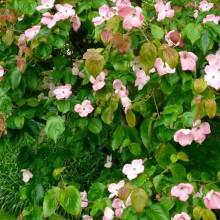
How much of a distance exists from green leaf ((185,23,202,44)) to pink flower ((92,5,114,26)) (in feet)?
1.12

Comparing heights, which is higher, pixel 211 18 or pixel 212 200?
pixel 211 18

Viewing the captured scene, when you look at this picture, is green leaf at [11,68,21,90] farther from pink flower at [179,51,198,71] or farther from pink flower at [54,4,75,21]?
pink flower at [179,51,198,71]

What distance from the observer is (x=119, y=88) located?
2.37 metres

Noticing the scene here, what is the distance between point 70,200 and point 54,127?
42cm

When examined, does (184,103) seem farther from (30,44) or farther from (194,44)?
(30,44)

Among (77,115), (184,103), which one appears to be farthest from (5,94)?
(184,103)

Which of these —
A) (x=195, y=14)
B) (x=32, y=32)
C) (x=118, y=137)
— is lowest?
(x=118, y=137)

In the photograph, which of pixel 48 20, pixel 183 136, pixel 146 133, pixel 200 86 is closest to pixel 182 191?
pixel 183 136

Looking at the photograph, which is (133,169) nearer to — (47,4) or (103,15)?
(103,15)

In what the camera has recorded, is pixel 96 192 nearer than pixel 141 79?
No

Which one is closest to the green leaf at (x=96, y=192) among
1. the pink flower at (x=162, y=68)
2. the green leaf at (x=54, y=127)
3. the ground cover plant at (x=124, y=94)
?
the ground cover plant at (x=124, y=94)

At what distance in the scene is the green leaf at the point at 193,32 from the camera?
2152mm

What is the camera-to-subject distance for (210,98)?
1995 mm

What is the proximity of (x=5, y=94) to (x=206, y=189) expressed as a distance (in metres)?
1.01
